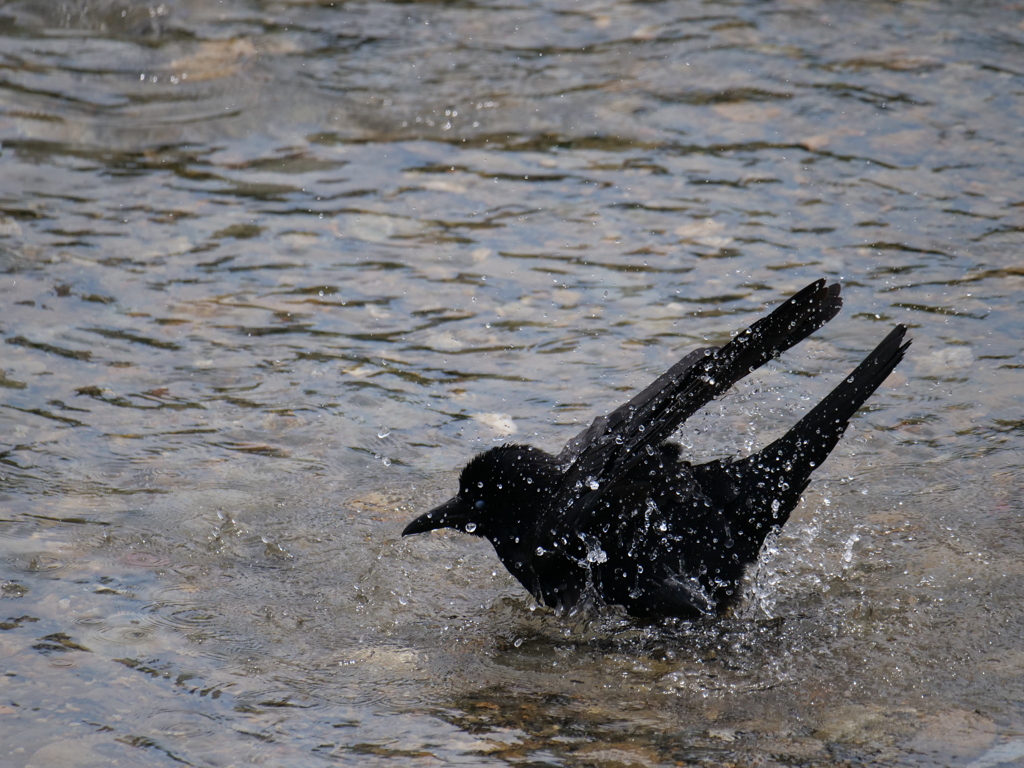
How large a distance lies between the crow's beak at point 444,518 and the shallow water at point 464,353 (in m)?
0.24

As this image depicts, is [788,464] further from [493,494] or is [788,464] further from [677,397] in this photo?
[493,494]

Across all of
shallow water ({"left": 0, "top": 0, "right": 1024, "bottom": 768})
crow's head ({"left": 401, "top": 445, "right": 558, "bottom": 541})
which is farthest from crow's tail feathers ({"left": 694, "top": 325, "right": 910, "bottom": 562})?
crow's head ({"left": 401, "top": 445, "right": 558, "bottom": 541})

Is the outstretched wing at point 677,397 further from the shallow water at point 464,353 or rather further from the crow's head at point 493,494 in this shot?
the shallow water at point 464,353

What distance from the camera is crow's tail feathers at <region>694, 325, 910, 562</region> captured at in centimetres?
481

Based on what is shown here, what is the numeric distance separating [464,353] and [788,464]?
2410mm

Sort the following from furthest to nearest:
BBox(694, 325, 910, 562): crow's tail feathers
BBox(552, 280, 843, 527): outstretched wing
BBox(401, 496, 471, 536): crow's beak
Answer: BBox(401, 496, 471, 536): crow's beak < BBox(694, 325, 910, 562): crow's tail feathers < BBox(552, 280, 843, 527): outstretched wing

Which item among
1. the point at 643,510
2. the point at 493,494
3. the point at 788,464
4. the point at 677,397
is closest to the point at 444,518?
the point at 493,494

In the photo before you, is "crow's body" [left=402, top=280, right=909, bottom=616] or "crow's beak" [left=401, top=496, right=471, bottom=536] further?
"crow's beak" [left=401, top=496, right=471, bottom=536]

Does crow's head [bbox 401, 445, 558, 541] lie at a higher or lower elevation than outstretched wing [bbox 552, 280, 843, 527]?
lower

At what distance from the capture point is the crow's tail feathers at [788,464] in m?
4.81

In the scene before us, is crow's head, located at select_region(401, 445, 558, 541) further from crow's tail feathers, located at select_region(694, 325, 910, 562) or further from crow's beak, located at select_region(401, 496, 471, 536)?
crow's tail feathers, located at select_region(694, 325, 910, 562)

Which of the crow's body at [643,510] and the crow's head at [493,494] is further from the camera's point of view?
the crow's head at [493,494]

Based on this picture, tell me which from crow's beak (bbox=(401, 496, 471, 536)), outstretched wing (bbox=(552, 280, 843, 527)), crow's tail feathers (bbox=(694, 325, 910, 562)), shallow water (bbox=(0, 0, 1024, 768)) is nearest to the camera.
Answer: shallow water (bbox=(0, 0, 1024, 768))

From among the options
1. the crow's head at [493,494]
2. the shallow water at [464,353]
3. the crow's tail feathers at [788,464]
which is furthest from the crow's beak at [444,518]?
the crow's tail feathers at [788,464]
